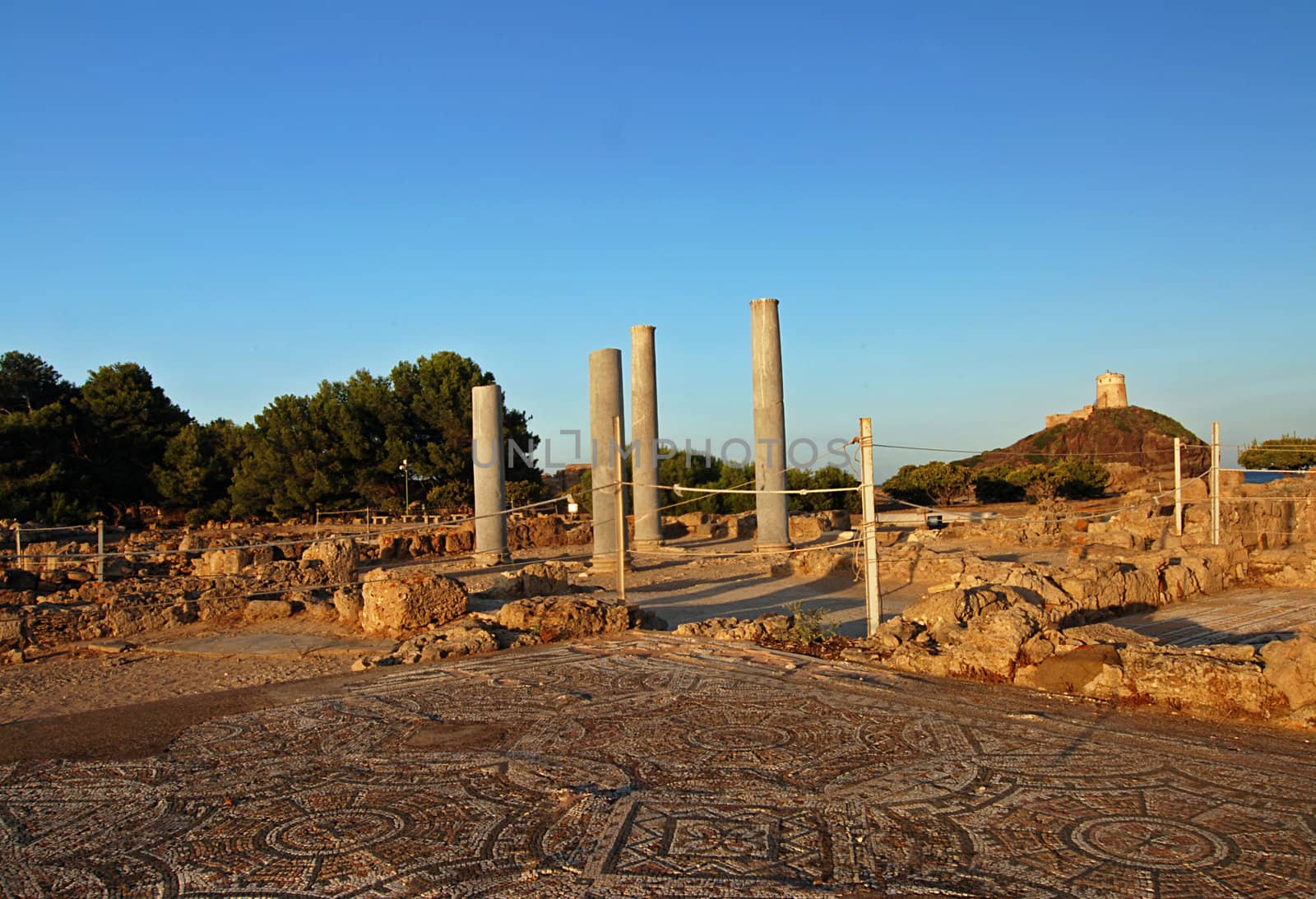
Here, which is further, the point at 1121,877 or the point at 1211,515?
the point at 1211,515

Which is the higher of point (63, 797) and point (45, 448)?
point (45, 448)

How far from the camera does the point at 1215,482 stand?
13.7m

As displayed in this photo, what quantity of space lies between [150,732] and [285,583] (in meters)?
7.86

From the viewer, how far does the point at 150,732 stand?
18.3 feet

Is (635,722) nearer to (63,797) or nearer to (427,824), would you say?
(427,824)

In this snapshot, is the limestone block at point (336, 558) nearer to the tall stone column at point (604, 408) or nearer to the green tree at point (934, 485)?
the tall stone column at point (604, 408)

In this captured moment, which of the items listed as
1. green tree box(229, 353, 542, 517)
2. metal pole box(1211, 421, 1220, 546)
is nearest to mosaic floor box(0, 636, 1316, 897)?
metal pole box(1211, 421, 1220, 546)

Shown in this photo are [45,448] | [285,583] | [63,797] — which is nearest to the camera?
[63,797]

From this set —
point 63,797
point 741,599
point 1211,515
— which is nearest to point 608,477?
point 741,599

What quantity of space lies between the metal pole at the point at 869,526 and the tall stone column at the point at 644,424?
488 inches

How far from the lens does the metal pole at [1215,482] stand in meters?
13.6

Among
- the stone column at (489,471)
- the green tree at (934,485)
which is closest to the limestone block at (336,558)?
the stone column at (489,471)

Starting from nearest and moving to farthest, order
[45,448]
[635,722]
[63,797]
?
[63,797], [635,722], [45,448]

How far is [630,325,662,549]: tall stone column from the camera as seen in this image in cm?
2031
